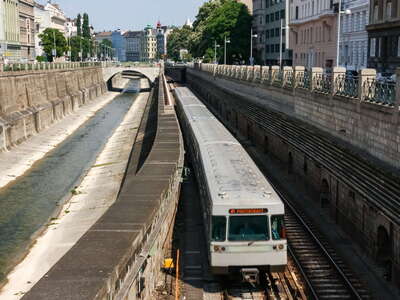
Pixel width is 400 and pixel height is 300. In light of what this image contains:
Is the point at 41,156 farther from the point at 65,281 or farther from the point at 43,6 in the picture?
the point at 43,6

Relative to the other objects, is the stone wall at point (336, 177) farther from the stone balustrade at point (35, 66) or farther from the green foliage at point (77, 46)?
the green foliage at point (77, 46)

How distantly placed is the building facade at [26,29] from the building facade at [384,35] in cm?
7685

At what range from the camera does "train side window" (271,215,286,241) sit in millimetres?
16812

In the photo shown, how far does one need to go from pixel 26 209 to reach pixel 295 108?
62.0ft

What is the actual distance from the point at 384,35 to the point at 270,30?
5959 centimetres

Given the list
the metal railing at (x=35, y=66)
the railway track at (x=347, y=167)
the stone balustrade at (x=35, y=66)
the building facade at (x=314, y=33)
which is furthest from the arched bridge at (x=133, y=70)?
the railway track at (x=347, y=167)

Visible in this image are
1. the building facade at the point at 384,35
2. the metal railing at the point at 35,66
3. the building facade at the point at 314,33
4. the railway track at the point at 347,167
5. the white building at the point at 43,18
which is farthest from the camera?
the white building at the point at 43,18

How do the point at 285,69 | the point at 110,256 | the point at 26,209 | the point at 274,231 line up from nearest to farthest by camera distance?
the point at 110,256, the point at 274,231, the point at 26,209, the point at 285,69

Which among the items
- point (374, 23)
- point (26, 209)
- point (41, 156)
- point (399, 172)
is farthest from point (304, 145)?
point (41, 156)

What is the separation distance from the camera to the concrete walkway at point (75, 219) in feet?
80.1

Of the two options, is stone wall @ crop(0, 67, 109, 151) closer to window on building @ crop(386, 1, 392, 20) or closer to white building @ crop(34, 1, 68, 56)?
window on building @ crop(386, 1, 392, 20)

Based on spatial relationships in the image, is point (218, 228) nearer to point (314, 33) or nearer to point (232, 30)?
point (314, 33)

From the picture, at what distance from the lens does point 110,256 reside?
13836 mm

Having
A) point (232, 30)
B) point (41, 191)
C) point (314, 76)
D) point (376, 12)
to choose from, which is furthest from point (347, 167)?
point (232, 30)
